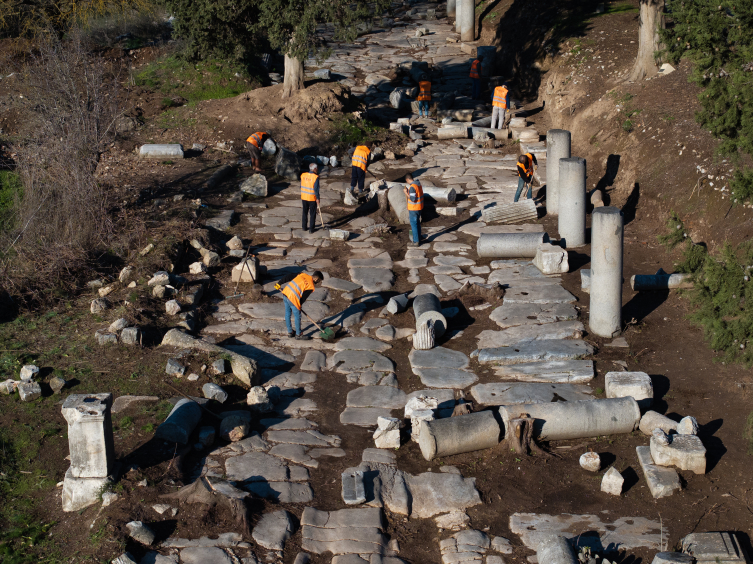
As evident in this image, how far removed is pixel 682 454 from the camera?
777 centimetres

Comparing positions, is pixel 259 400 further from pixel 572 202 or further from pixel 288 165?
pixel 288 165

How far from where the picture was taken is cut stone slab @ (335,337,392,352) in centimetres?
1081

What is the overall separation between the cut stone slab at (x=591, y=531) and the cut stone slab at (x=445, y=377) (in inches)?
101

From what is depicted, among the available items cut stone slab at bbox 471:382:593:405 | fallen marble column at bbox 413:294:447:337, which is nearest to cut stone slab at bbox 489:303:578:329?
fallen marble column at bbox 413:294:447:337

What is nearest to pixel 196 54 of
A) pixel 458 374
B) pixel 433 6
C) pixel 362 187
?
pixel 362 187

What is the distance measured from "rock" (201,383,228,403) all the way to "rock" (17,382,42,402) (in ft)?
6.74

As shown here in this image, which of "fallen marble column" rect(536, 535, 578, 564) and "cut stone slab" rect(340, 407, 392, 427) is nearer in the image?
"fallen marble column" rect(536, 535, 578, 564)

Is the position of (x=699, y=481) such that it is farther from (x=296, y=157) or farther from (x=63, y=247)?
(x=296, y=157)

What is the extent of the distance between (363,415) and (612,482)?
3146mm

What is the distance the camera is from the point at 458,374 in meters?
10.0

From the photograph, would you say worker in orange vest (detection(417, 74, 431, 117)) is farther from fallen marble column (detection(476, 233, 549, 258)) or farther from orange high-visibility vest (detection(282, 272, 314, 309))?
orange high-visibility vest (detection(282, 272, 314, 309))

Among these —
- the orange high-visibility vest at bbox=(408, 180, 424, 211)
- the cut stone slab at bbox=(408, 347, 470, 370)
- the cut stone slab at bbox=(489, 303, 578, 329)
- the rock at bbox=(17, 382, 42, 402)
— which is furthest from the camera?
the orange high-visibility vest at bbox=(408, 180, 424, 211)

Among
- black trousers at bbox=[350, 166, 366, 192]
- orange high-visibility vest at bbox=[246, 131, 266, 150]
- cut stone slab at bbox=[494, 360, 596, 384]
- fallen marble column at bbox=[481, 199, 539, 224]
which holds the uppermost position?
orange high-visibility vest at bbox=[246, 131, 266, 150]

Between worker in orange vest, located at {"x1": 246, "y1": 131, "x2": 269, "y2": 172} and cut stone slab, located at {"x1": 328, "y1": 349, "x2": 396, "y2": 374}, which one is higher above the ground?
worker in orange vest, located at {"x1": 246, "y1": 131, "x2": 269, "y2": 172}
